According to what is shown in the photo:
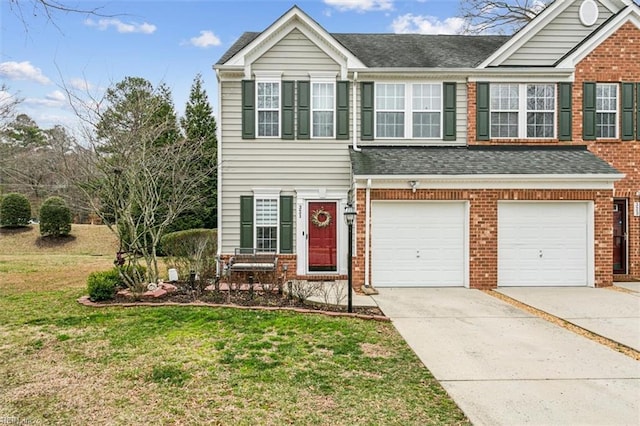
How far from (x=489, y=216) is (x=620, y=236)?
4376 millimetres

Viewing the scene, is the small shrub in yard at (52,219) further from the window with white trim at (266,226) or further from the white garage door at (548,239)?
the white garage door at (548,239)

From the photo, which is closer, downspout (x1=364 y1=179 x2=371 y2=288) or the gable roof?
downspout (x1=364 y1=179 x2=371 y2=288)

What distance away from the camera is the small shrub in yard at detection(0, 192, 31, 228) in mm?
19422

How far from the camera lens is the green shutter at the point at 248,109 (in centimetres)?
1091

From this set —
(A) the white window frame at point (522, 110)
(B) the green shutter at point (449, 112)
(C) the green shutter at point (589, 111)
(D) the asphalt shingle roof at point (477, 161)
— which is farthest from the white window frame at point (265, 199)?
(C) the green shutter at point (589, 111)

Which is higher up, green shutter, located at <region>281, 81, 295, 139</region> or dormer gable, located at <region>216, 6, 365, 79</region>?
dormer gable, located at <region>216, 6, 365, 79</region>

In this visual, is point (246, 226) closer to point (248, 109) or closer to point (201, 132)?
point (248, 109)

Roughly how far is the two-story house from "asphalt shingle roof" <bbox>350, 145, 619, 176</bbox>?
0.06m

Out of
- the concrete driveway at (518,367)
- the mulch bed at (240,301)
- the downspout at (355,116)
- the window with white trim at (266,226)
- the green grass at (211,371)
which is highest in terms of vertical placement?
the downspout at (355,116)

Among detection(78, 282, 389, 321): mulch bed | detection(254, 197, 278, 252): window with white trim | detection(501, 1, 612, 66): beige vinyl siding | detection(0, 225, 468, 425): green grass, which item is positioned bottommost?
detection(0, 225, 468, 425): green grass

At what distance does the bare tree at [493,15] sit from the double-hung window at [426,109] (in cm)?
1104

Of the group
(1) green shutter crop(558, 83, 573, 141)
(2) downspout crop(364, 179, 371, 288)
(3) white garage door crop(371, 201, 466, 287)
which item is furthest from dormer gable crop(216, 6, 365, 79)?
(1) green shutter crop(558, 83, 573, 141)

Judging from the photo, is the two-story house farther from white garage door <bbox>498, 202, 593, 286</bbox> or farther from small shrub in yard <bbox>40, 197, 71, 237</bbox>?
small shrub in yard <bbox>40, 197, 71, 237</bbox>

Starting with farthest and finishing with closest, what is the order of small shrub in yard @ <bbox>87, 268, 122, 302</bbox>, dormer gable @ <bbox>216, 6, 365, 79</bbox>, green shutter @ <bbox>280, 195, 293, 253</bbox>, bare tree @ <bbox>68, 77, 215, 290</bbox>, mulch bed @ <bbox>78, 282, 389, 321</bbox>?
green shutter @ <bbox>280, 195, 293, 253</bbox> < dormer gable @ <bbox>216, 6, 365, 79</bbox> < bare tree @ <bbox>68, 77, 215, 290</bbox> < small shrub in yard @ <bbox>87, 268, 122, 302</bbox> < mulch bed @ <bbox>78, 282, 389, 321</bbox>
